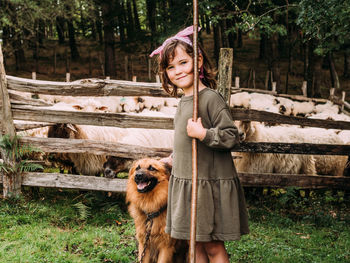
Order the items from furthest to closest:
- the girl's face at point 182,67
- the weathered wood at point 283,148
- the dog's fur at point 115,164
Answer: the dog's fur at point 115,164 → the weathered wood at point 283,148 → the girl's face at point 182,67

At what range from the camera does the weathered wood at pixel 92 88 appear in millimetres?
4957

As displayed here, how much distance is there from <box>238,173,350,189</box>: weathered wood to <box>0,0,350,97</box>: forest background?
217cm

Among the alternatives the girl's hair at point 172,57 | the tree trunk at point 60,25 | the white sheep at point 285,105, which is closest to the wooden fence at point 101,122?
the girl's hair at point 172,57

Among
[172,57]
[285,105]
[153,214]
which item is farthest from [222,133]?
[285,105]

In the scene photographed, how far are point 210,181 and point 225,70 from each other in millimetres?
2506

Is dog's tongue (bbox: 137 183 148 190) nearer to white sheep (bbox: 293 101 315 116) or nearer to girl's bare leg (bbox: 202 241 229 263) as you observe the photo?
girl's bare leg (bbox: 202 241 229 263)

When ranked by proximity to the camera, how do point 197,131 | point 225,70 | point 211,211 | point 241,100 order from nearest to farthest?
point 197,131
point 211,211
point 225,70
point 241,100

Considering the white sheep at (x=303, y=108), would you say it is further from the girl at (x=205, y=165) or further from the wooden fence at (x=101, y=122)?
the girl at (x=205, y=165)

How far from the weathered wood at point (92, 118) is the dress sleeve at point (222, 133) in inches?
100

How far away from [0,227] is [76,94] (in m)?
2.21

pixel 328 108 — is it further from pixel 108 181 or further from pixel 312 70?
pixel 108 181

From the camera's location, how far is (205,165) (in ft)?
7.75

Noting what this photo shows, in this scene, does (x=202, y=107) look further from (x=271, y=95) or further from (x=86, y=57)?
(x=86, y=57)

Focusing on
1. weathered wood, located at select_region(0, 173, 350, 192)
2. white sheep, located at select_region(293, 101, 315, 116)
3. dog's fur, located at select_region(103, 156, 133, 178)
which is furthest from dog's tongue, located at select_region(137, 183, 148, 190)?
white sheep, located at select_region(293, 101, 315, 116)
